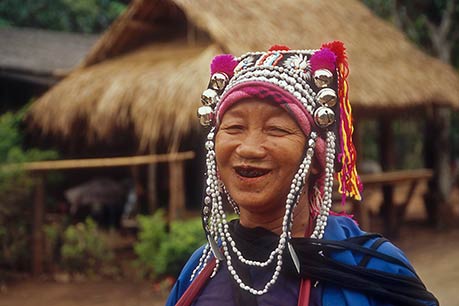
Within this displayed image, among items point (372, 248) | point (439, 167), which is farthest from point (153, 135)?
point (372, 248)

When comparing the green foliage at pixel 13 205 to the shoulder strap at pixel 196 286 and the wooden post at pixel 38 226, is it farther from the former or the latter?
the shoulder strap at pixel 196 286

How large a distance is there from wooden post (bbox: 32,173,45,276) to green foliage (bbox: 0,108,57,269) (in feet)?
0.31

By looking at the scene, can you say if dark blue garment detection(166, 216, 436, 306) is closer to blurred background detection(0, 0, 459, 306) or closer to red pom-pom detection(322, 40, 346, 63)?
red pom-pom detection(322, 40, 346, 63)

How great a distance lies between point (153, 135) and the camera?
7609 millimetres

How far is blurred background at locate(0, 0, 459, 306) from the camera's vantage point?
7000mm

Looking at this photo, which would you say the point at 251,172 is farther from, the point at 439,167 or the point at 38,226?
the point at 439,167

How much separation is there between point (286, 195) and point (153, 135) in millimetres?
6034

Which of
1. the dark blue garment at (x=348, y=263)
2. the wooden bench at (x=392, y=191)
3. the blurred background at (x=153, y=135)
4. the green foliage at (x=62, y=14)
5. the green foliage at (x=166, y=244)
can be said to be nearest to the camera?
the dark blue garment at (x=348, y=263)

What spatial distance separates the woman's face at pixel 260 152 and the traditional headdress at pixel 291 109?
0.08 feet

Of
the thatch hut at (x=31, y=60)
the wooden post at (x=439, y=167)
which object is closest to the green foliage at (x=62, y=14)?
the thatch hut at (x=31, y=60)

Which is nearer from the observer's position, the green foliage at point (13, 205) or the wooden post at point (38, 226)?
the green foliage at point (13, 205)

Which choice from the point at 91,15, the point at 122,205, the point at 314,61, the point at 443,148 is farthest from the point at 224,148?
the point at 91,15

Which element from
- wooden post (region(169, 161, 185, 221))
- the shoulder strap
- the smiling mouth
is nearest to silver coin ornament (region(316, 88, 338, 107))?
the smiling mouth

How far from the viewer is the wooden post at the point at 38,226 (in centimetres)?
706
